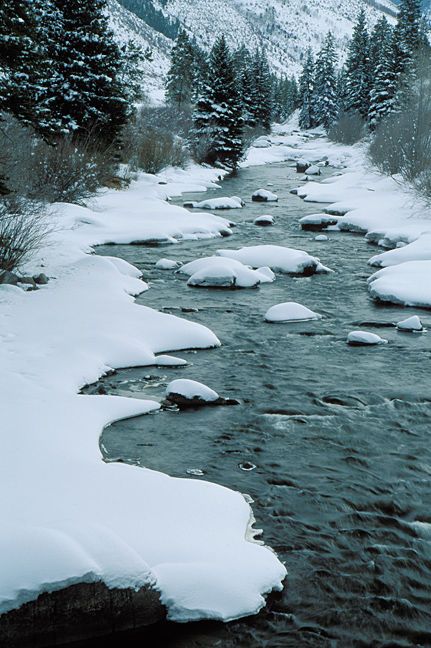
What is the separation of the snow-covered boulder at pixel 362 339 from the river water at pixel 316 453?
0.18 m

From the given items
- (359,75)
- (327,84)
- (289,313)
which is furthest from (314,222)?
(327,84)

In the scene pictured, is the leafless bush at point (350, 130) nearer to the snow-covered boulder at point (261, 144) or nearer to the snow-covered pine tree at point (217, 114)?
the snow-covered boulder at point (261, 144)

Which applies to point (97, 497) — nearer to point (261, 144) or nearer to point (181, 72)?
point (261, 144)

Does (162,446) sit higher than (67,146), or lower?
lower

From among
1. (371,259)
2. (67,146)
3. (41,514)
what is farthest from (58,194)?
(41,514)

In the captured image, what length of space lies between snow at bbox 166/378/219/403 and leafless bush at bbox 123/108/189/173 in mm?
19943

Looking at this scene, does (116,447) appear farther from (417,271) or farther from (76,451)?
(417,271)

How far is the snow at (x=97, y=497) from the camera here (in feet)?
11.0

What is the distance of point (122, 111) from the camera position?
21.5 meters

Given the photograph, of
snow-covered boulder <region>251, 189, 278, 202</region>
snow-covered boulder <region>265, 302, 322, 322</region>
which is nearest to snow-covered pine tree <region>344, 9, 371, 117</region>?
snow-covered boulder <region>251, 189, 278, 202</region>

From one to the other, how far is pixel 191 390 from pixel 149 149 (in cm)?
2269

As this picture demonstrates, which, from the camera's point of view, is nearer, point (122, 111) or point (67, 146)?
point (67, 146)

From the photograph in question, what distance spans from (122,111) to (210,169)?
12551 mm

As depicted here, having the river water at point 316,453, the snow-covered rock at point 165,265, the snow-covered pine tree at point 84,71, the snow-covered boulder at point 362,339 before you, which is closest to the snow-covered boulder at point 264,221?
the snow-covered rock at point 165,265
